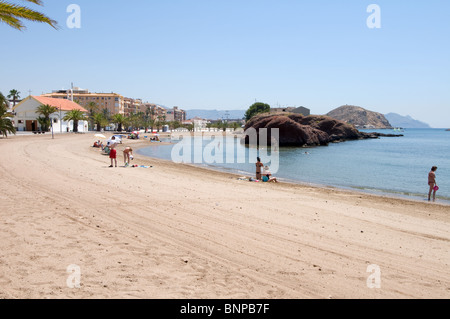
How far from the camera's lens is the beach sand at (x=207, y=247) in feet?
17.4

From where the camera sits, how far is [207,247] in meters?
7.06

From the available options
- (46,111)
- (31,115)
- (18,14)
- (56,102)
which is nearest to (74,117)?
(56,102)

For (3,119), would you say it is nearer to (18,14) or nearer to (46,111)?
(46,111)

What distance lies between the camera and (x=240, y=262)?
6.36m

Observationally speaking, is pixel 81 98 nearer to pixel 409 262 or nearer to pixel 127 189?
pixel 127 189

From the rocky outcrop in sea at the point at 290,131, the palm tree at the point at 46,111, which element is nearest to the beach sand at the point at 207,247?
the rocky outcrop in sea at the point at 290,131

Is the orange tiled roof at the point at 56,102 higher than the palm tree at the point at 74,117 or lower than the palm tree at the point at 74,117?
higher

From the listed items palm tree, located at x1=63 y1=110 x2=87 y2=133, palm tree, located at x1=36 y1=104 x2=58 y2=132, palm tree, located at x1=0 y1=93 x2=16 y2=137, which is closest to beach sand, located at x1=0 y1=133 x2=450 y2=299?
palm tree, located at x1=0 y1=93 x2=16 y2=137

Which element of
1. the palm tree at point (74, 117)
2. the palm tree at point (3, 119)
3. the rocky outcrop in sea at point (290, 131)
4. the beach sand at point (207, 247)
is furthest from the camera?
the palm tree at point (74, 117)

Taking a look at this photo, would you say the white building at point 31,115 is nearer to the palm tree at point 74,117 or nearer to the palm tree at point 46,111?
the palm tree at point 74,117

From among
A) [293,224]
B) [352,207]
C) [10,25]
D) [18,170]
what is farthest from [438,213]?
[18,170]

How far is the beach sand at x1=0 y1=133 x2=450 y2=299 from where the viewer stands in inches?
209

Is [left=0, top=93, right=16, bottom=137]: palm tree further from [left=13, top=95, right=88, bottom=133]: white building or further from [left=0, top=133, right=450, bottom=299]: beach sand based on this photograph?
[left=0, top=133, right=450, bottom=299]: beach sand
